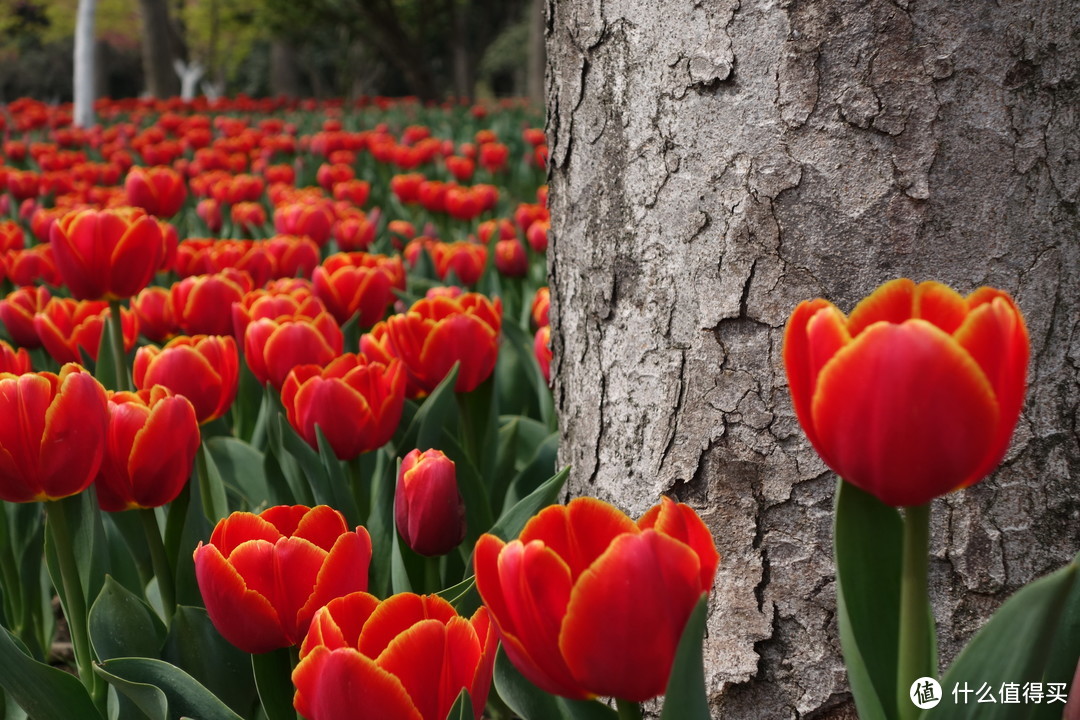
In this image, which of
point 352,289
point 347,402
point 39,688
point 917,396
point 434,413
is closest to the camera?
point 917,396

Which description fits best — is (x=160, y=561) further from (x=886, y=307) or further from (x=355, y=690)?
(x=886, y=307)

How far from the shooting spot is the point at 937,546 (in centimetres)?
138

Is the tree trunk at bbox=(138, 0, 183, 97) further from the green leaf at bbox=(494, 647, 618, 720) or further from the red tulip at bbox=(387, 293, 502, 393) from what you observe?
the green leaf at bbox=(494, 647, 618, 720)

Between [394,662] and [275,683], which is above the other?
[394,662]

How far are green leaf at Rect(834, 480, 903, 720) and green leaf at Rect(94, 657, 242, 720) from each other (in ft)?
2.18

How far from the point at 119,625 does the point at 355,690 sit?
65cm

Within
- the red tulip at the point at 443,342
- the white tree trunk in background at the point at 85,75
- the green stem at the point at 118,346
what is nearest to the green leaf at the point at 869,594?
the red tulip at the point at 443,342

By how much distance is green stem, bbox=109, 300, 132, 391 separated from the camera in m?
2.17

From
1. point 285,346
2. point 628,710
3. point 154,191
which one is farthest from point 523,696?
point 154,191

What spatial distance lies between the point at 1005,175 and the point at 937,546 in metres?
0.47

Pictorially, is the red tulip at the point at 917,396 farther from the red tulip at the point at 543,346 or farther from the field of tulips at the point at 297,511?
the red tulip at the point at 543,346

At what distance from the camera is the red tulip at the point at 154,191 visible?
11.0 ft

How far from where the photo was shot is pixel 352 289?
2.57 meters

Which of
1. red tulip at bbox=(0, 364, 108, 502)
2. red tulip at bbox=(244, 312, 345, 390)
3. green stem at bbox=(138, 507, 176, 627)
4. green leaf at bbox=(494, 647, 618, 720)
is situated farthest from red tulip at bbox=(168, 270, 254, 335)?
green leaf at bbox=(494, 647, 618, 720)
